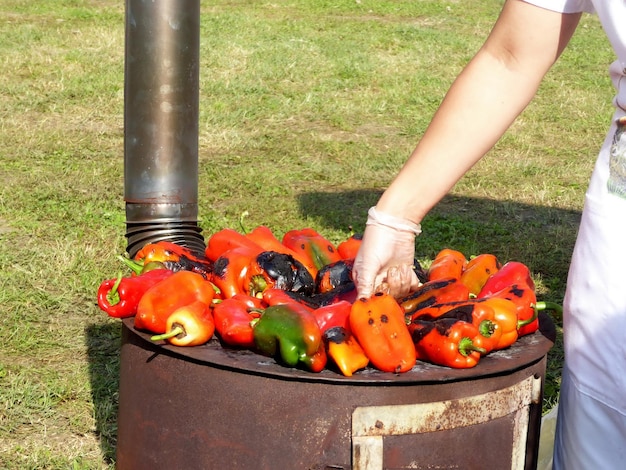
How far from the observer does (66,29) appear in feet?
39.0

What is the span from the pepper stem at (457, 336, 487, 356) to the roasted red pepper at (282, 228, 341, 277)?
0.78m

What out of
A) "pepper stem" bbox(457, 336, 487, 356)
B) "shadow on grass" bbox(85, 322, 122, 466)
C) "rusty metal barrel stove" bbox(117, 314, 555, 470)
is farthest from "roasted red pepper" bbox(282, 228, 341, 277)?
"shadow on grass" bbox(85, 322, 122, 466)

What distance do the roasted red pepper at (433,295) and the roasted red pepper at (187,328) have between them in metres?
0.56

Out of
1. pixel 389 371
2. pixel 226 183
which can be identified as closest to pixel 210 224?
pixel 226 183

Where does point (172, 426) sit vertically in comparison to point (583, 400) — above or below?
below

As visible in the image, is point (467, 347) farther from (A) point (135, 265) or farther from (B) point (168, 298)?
(A) point (135, 265)

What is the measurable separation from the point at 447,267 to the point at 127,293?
0.97 metres

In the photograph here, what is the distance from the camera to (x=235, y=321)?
2.44 metres

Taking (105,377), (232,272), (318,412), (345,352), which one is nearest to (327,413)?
(318,412)

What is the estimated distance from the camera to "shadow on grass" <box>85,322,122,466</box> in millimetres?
3900

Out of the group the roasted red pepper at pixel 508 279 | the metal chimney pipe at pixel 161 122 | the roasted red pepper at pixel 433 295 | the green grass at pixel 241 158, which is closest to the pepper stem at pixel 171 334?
the roasted red pepper at pixel 433 295

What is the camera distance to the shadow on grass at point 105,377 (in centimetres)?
390

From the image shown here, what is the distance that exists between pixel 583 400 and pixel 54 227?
185 inches

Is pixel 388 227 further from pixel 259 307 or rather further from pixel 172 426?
pixel 172 426
